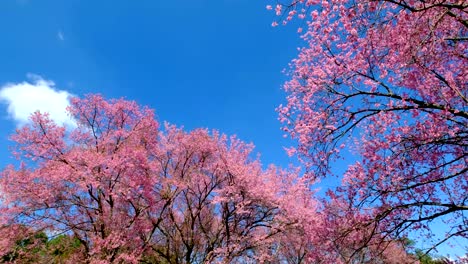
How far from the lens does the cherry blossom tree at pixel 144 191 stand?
14070mm

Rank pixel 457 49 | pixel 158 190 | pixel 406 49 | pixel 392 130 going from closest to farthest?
pixel 406 49 → pixel 457 49 → pixel 392 130 → pixel 158 190

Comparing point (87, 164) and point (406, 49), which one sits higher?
point (87, 164)

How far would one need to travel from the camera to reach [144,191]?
16266 mm

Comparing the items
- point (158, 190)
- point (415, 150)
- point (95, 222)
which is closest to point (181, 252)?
point (158, 190)

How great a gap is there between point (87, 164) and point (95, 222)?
234 centimetres

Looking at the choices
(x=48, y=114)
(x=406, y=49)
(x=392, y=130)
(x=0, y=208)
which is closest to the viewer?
(x=406, y=49)

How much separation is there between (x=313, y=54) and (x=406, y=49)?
2.75 meters

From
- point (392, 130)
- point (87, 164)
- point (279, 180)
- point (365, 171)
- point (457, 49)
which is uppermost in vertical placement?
point (279, 180)

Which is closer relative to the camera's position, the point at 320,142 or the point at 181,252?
the point at 320,142

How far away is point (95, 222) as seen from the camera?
48.0 ft

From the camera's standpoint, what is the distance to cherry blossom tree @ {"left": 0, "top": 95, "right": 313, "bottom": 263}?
46.2 feet

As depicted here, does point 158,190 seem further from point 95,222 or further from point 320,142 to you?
point 320,142

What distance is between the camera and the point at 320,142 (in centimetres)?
841

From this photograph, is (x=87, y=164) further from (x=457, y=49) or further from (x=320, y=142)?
(x=457, y=49)
